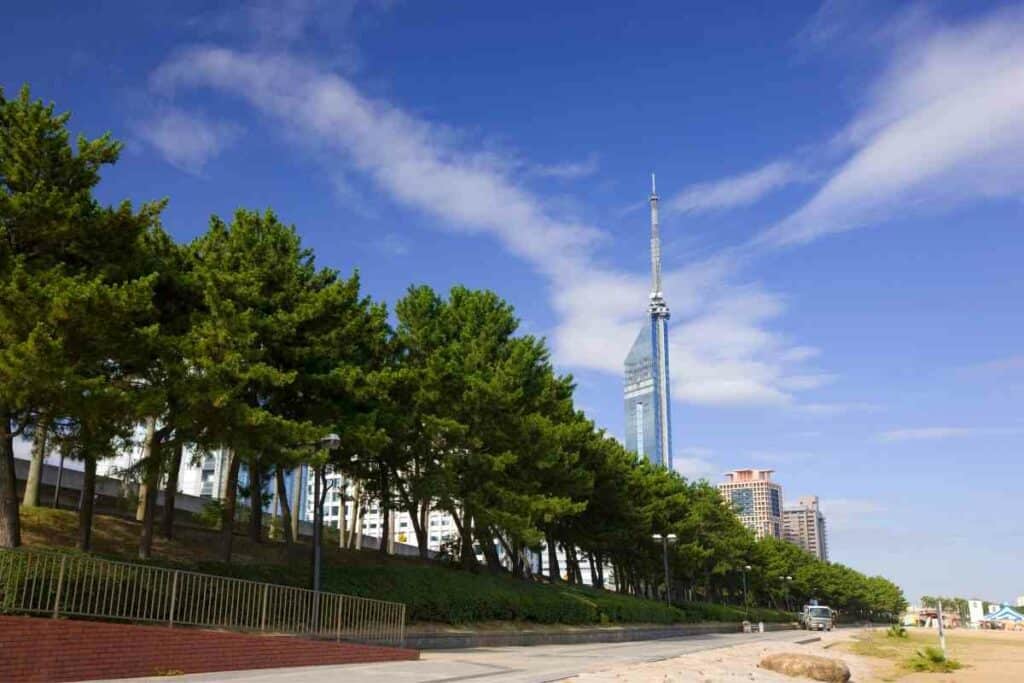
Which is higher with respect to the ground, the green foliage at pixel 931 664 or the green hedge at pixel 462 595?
the green hedge at pixel 462 595

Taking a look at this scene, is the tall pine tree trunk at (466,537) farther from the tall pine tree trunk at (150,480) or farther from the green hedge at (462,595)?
the tall pine tree trunk at (150,480)

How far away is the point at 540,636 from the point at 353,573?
29.4 ft

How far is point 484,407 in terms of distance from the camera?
3191 cm

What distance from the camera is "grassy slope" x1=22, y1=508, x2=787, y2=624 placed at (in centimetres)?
2297

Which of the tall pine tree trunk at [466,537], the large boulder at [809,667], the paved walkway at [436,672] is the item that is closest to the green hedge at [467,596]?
the tall pine tree trunk at [466,537]

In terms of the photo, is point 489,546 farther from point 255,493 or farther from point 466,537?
point 255,493

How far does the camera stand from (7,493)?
57.5ft

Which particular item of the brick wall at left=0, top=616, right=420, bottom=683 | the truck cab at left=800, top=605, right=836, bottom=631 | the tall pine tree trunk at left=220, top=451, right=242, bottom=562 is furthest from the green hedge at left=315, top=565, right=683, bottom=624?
the truck cab at left=800, top=605, right=836, bottom=631

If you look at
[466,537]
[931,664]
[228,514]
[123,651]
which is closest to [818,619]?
[931,664]

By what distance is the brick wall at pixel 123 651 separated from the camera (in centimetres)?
1091

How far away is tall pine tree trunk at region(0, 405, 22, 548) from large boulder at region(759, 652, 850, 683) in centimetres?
1799

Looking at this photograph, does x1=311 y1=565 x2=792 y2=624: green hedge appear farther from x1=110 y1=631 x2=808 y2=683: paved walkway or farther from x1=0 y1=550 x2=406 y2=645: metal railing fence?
x1=110 y1=631 x2=808 y2=683: paved walkway

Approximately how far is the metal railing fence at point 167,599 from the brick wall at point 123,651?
35.1 inches

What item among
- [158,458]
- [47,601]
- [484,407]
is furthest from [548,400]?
[47,601]
